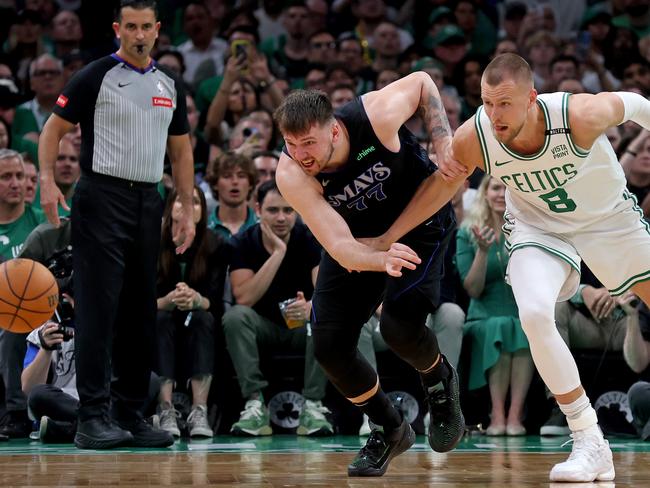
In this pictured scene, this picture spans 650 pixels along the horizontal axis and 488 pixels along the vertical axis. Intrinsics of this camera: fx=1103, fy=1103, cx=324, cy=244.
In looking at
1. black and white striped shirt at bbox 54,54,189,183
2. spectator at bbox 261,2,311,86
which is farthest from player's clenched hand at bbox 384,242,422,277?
spectator at bbox 261,2,311,86

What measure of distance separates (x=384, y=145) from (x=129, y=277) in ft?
7.24

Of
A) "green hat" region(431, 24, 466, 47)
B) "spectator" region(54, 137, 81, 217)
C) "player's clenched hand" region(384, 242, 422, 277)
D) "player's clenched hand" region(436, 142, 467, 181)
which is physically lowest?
"player's clenched hand" region(384, 242, 422, 277)

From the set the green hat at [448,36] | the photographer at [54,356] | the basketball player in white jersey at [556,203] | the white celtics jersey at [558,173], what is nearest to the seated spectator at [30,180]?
the photographer at [54,356]

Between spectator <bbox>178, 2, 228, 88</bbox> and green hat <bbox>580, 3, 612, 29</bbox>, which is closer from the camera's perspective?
spectator <bbox>178, 2, 228, 88</bbox>

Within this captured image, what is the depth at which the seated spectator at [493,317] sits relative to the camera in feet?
25.4

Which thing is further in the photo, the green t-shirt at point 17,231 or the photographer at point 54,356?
the green t-shirt at point 17,231

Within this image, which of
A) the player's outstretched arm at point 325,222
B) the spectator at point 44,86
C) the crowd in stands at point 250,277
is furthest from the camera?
the spectator at point 44,86

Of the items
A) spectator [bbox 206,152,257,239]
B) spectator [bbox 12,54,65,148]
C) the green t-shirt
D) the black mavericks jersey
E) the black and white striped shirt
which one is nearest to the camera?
the black mavericks jersey

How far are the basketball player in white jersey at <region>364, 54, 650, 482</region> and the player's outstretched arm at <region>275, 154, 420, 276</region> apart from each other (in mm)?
313

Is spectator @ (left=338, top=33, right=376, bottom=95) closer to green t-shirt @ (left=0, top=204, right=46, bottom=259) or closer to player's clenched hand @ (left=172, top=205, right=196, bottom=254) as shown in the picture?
green t-shirt @ (left=0, top=204, right=46, bottom=259)

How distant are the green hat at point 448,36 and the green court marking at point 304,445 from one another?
18.1 ft

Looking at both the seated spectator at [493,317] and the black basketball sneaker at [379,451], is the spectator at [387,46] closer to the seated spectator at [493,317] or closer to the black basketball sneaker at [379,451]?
the seated spectator at [493,317]

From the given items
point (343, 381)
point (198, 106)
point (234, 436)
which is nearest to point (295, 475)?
point (343, 381)

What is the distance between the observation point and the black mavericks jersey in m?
4.99
